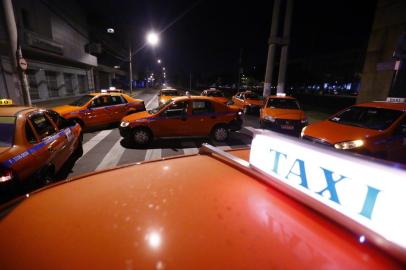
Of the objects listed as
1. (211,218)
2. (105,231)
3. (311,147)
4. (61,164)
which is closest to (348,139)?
(311,147)

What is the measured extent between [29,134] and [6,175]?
94 cm

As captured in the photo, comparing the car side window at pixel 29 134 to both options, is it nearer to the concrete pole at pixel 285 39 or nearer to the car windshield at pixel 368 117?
the car windshield at pixel 368 117

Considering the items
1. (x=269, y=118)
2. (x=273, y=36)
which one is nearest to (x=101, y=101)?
(x=269, y=118)

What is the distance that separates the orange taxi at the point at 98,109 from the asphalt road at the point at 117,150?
2.22ft

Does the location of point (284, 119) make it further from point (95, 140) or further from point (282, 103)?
point (95, 140)

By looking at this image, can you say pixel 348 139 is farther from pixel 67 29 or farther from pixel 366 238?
pixel 67 29

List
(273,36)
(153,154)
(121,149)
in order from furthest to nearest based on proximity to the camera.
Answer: (273,36) → (121,149) → (153,154)

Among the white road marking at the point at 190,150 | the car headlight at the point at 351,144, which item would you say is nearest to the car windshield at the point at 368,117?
the car headlight at the point at 351,144

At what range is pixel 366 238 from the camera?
961 mm

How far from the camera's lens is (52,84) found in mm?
21562

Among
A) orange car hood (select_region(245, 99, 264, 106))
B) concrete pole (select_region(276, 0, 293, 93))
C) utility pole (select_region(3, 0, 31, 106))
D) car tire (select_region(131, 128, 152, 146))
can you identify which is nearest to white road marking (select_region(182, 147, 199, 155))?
car tire (select_region(131, 128, 152, 146))

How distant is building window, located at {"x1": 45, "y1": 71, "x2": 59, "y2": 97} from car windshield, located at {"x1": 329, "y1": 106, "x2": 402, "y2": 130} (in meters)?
23.8

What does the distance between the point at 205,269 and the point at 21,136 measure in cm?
391

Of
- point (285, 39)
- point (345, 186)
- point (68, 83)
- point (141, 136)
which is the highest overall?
point (285, 39)
